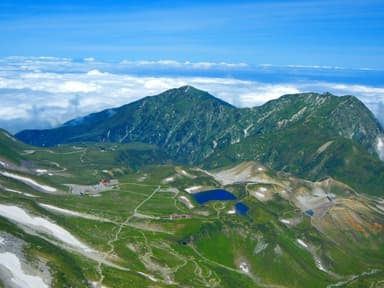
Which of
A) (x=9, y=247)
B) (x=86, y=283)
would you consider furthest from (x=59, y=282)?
(x=9, y=247)

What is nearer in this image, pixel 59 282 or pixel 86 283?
pixel 59 282

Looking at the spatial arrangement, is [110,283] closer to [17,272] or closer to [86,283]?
[86,283]

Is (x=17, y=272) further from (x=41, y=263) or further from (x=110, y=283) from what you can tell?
(x=110, y=283)

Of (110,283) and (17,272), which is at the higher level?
(17,272)

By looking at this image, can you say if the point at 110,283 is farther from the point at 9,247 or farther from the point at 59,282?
the point at 9,247

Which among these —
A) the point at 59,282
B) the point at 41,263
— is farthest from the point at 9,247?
the point at 59,282

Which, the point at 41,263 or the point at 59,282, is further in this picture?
the point at 41,263
